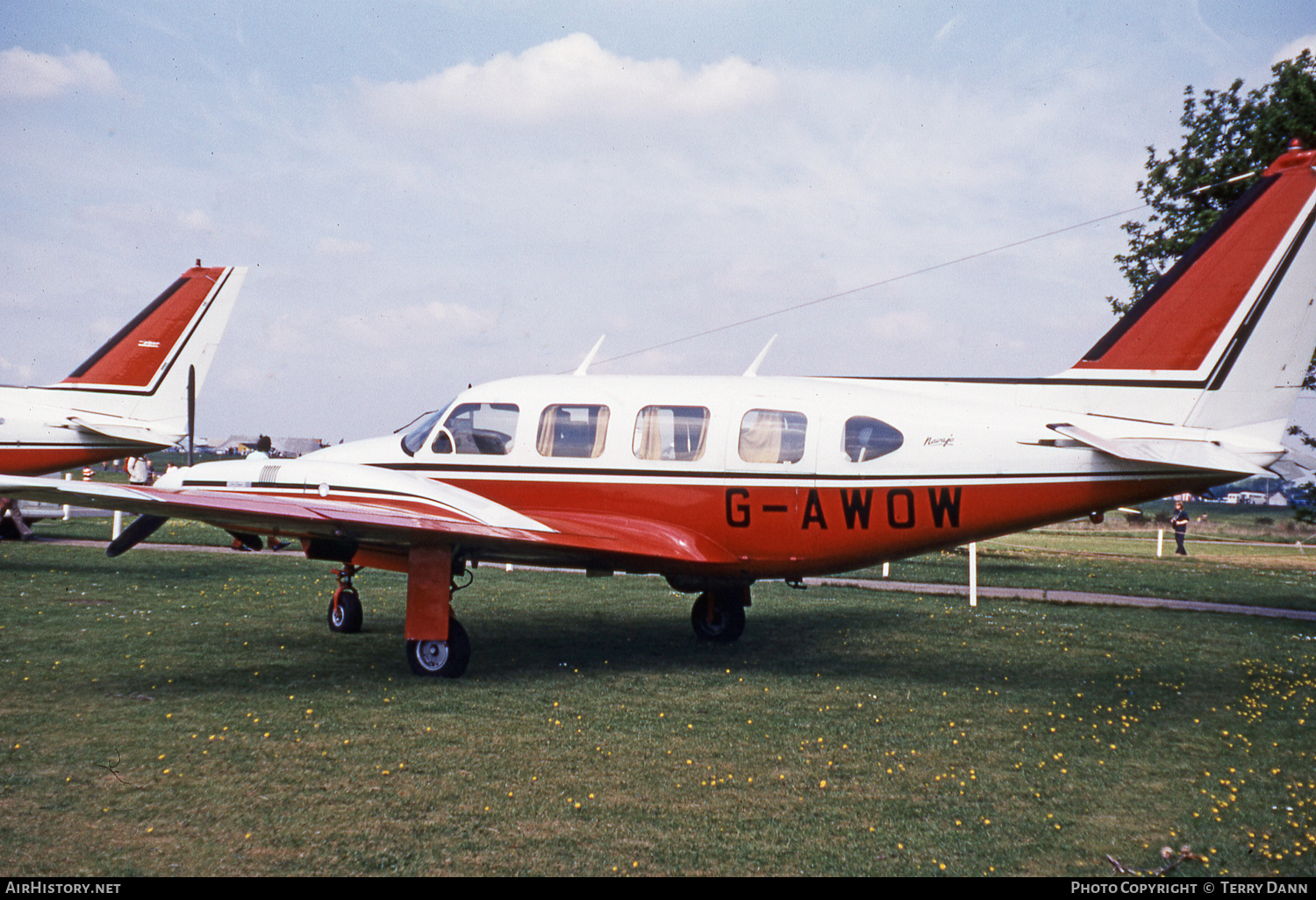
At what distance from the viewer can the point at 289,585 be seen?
16.8 meters

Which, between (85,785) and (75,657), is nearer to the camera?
(85,785)

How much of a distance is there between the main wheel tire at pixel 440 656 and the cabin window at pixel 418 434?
2.62 meters

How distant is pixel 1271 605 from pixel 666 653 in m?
14.0

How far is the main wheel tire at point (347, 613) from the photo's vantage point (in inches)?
477

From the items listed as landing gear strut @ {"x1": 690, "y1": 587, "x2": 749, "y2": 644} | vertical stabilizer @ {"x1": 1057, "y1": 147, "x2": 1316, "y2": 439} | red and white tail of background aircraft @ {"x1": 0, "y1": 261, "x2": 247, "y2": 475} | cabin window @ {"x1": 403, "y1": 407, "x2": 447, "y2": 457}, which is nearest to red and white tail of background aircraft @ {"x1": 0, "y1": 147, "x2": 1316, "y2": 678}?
vertical stabilizer @ {"x1": 1057, "y1": 147, "x2": 1316, "y2": 439}

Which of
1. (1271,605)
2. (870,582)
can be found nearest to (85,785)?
(870,582)

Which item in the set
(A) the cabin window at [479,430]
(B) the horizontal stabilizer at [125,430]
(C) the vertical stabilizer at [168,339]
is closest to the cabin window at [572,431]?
(A) the cabin window at [479,430]

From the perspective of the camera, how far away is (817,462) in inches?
386

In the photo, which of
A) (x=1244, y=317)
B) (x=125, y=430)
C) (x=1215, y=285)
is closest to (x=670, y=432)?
(x=1215, y=285)

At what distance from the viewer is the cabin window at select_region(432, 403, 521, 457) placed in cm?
1109

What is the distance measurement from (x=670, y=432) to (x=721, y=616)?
3.18 meters

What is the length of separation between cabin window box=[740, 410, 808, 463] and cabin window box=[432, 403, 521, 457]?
2905mm

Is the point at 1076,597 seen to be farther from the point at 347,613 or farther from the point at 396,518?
the point at 396,518
